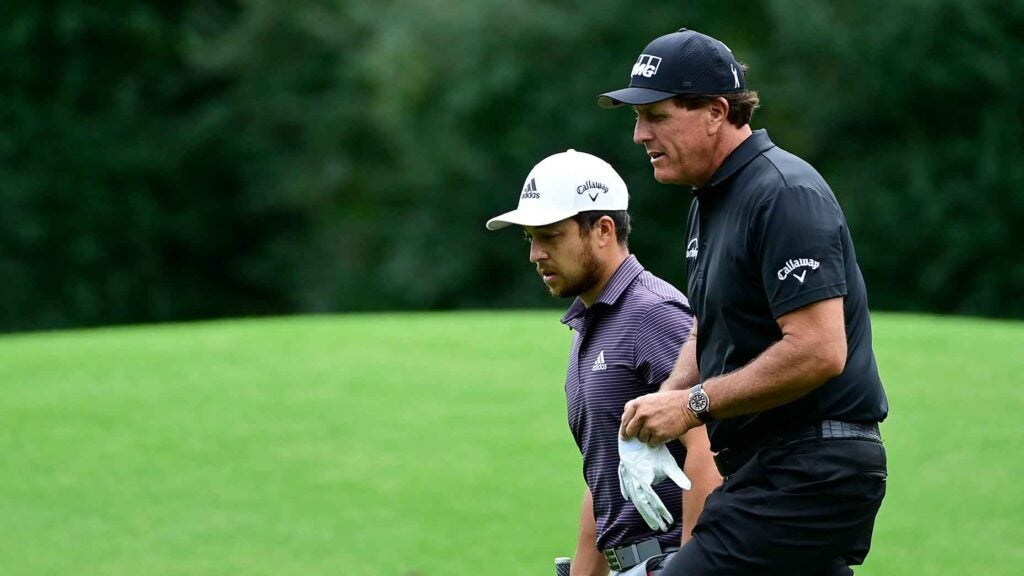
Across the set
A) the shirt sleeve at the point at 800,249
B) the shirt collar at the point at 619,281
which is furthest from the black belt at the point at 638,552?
the shirt sleeve at the point at 800,249

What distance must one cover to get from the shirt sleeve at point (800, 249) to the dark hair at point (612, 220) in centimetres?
93

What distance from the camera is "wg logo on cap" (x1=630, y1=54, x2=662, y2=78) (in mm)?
3928

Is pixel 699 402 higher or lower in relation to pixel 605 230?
lower

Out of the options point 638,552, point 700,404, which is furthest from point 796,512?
point 638,552

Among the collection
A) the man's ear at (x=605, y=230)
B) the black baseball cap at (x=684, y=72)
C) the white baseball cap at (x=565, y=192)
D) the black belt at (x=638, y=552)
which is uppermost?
the black baseball cap at (x=684, y=72)

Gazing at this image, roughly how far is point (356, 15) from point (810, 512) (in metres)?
39.4

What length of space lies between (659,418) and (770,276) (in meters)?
0.50

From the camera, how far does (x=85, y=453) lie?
11469mm

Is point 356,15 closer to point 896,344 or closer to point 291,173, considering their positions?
point 291,173

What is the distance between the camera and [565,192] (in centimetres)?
452

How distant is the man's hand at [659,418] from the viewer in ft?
12.3

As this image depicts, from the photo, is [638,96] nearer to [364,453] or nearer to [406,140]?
[364,453]

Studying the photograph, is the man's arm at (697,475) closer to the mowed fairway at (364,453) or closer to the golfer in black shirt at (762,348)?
the golfer in black shirt at (762,348)

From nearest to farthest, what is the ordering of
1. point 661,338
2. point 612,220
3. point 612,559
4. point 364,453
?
1. point 661,338
2. point 612,559
3. point 612,220
4. point 364,453
